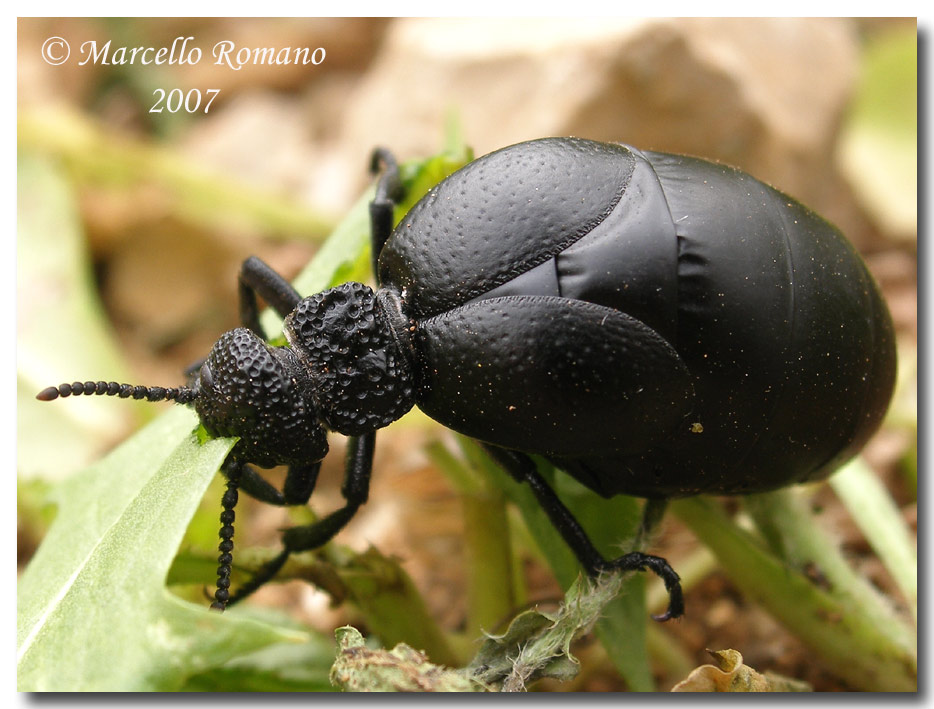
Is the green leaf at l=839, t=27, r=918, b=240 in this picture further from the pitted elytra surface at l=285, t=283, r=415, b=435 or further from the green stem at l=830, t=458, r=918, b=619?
the pitted elytra surface at l=285, t=283, r=415, b=435

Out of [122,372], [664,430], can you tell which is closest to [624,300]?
[664,430]

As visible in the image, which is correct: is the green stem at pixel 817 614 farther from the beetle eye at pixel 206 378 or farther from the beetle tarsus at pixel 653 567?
the beetle eye at pixel 206 378

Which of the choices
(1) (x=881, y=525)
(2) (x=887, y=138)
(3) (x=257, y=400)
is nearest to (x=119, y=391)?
(3) (x=257, y=400)

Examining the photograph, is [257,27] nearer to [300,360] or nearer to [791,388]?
[300,360]

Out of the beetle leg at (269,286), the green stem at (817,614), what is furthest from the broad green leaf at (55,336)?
the green stem at (817,614)

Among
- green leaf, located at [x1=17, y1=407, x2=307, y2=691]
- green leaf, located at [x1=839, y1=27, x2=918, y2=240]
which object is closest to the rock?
green leaf, located at [x1=839, y1=27, x2=918, y2=240]

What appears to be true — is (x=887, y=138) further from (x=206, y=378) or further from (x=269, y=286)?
(x=206, y=378)
